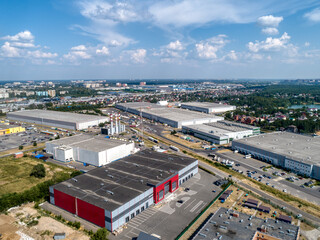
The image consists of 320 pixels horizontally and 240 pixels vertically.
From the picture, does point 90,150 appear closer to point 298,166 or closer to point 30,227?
point 30,227

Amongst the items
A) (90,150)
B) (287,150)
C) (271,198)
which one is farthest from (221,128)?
(90,150)

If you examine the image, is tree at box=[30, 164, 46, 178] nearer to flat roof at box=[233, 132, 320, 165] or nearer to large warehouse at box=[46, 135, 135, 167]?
large warehouse at box=[46, 135, 135, 167]

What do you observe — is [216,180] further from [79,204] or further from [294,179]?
[79,204]

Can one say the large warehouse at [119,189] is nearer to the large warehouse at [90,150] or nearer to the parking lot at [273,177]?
the large warehouse at [90,150]

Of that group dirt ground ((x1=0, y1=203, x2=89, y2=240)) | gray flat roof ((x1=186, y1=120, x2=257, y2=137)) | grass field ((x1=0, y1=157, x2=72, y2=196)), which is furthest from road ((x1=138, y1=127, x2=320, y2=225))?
grass field ((x1=0, y1=157, x2=72, y2=196))

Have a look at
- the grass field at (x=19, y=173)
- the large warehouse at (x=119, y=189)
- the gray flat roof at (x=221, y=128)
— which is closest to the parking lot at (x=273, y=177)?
the large warehouse at (x=119, y=189)
